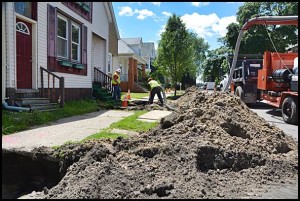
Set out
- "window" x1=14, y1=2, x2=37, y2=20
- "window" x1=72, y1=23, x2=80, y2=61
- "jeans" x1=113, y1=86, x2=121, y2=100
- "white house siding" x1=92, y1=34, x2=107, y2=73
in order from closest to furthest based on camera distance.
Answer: "window" x1=14, y1=2, x2=37, y2=20 < "window" x1=72, y1=23, x2=80, y2=61 < "jeans" x1=113, y1=86, x2=121, y2=100 < "white house siding" x1=92, y1=34, x2=107, y2=73

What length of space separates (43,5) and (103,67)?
8428 millimetres

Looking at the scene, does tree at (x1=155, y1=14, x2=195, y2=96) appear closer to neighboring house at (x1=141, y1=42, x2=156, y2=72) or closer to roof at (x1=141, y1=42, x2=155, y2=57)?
neighboring house at (x1=141, y1=42, x2=156, y2=72)

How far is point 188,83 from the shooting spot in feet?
164

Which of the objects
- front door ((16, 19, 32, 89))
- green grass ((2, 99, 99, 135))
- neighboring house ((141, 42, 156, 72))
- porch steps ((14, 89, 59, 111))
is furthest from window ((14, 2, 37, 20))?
neighboring house ((141, 42, 156, 72))

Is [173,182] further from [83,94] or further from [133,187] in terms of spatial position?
[83,94]

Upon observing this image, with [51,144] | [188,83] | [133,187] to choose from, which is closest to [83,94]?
[51,144]

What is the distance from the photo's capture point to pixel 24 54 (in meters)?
9.52

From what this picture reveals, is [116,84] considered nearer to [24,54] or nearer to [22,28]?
[24,54]

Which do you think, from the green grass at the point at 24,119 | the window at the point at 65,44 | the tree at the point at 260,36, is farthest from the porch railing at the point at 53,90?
the tree at the point at 260,36

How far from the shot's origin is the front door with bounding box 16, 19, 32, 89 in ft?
30.2

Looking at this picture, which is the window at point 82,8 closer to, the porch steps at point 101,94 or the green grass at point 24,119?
the porch steps at point 101,94

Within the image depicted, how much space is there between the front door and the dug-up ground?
524 cm

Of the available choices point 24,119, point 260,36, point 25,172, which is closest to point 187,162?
point 25,172

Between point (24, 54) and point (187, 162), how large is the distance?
7398 millimetres
